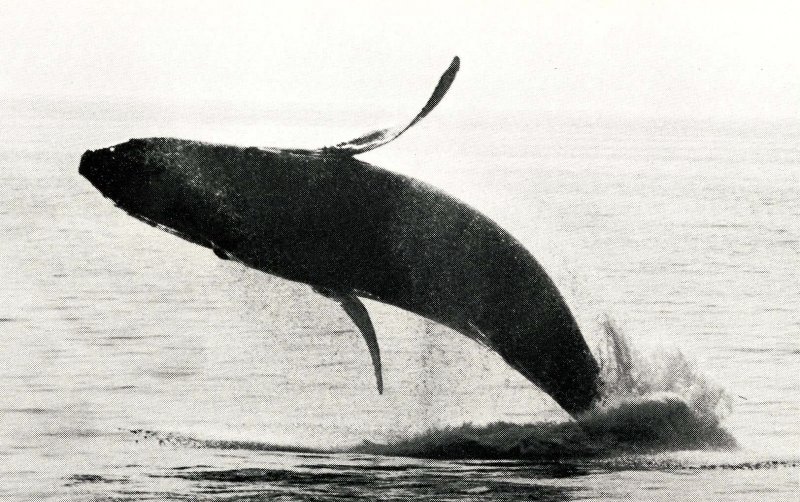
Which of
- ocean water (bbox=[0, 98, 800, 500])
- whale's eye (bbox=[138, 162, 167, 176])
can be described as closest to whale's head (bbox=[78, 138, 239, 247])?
whale's eye (bbox=[138, 162, 167, 176])

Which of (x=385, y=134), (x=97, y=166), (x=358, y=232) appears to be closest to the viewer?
(x=97, y=166)

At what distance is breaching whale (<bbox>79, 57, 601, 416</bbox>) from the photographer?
14742 mm

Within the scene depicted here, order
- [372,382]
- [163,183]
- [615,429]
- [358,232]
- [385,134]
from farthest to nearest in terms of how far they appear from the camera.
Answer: [372,382], [615,429], [358,232], [385,134], [163,183]

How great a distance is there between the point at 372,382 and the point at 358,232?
4.73m

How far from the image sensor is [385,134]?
48.7ft

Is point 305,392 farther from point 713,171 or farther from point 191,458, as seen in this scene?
point 713,171

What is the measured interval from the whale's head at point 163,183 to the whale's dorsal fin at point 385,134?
1.24m

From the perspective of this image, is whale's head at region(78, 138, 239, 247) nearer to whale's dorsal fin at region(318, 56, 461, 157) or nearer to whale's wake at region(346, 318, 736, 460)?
whale's dorsal fin at region(318, 56, 461, 157)

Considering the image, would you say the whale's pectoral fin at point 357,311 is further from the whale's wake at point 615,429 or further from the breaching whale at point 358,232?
the whale's wake at point 615,429

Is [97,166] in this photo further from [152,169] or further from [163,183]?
[163,183]

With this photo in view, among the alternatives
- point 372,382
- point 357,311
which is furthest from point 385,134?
point 372,382

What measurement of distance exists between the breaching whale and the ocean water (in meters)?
0.66

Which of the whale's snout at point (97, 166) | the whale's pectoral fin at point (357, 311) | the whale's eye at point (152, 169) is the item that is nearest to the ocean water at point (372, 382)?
the whale's snout at point (97, 166)

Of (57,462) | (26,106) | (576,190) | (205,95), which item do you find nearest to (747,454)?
(57,462)
